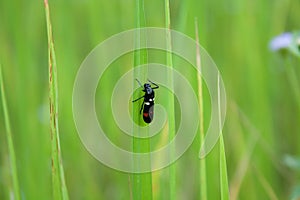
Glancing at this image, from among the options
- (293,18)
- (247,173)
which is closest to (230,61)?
(293,18)

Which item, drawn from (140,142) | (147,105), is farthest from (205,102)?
(140,142)

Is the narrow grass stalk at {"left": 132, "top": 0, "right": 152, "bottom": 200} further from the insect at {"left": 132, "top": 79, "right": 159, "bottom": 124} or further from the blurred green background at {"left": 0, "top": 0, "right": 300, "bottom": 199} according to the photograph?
the blurred green background at {"left": 0, "top": 0, "right": 300, "bottom": 199}

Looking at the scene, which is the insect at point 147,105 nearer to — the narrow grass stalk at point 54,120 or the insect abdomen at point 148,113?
the insect abdomen at point 148,113

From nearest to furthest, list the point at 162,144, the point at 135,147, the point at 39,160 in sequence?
the point at 135,147, the point at 162,144, the point at 39,160

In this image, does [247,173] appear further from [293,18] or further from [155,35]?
[293,18]

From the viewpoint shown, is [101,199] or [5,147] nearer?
[101,199]

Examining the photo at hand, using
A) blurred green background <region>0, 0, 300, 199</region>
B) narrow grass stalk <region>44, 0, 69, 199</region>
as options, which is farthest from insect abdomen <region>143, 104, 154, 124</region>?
blurred green background <region>0, 0, 300, 199</region>

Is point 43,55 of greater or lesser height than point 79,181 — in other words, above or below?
above

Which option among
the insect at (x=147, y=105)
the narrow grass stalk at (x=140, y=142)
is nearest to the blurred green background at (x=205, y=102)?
the insect at (x=147, y=105)
